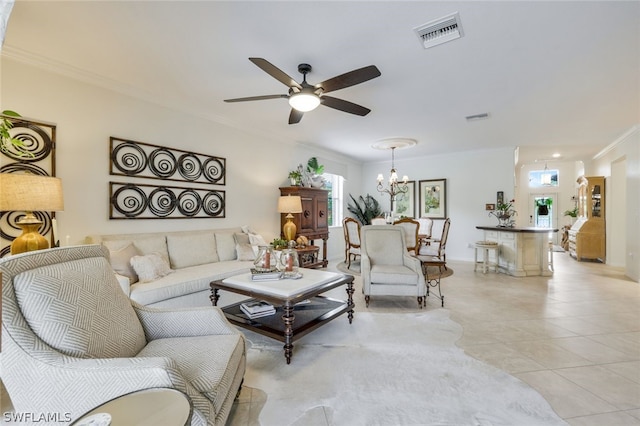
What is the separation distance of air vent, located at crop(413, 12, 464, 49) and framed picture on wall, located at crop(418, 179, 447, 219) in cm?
508

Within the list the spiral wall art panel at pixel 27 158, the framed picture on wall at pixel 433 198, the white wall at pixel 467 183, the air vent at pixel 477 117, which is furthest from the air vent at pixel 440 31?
the framed picture on wall at pixel 433 198

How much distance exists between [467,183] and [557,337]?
4.68m

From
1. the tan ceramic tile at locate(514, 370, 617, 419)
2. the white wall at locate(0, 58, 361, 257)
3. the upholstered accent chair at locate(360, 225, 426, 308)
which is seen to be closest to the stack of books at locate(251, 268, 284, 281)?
the upholstered accent chair at locate(360, 225, 426, 308)

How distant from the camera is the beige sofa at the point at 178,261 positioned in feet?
8.92

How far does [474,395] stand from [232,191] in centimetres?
394

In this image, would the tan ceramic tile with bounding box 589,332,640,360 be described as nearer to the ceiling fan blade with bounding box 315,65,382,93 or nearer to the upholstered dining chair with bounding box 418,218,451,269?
the upholstered dining chair with bounding box 418,218,451,269

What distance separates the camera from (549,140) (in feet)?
18.5

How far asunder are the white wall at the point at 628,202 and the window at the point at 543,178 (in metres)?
3.21

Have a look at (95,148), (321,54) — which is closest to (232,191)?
(95,148)

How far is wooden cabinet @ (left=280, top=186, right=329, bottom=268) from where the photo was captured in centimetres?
521

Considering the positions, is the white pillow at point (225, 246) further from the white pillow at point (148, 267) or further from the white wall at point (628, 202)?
the white wall at point (628, 202)

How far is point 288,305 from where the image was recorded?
84.4 inches

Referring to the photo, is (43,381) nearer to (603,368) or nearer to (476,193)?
(603,368)

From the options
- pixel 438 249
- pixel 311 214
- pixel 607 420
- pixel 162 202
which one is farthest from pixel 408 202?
pixel 607 420
